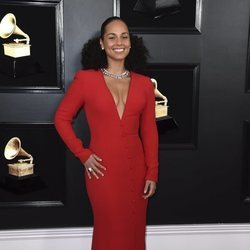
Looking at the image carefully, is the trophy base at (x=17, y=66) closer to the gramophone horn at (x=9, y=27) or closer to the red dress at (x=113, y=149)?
the gramophone horn at (x=9, y=27)

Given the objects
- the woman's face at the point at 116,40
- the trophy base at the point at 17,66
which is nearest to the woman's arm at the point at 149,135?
the woman's face at the point at 116,40

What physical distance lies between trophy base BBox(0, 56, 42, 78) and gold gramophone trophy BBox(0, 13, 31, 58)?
1.2 inches

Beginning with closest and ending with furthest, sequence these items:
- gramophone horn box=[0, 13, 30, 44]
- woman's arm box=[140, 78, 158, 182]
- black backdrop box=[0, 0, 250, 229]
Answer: woman's arm box=[140, 78, 158, 182], gramophone horn box=[0, 13, 30, 44], black backdrop box=[0, 0, 250, 229]

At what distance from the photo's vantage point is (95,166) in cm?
198

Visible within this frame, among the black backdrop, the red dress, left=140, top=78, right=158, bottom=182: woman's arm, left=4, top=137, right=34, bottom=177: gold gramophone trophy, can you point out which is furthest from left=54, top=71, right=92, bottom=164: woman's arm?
left=4, top=137, right=34, bottom=177: gold gramophone trophy

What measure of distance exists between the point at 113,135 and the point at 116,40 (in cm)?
46

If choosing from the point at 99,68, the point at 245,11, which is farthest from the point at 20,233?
the point at 245,11

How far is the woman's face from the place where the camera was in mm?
1949

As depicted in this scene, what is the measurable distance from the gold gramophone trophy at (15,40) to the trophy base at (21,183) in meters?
0.74

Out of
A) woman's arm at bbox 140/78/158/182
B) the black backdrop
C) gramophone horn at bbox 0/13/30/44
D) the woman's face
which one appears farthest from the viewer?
the black backdrop

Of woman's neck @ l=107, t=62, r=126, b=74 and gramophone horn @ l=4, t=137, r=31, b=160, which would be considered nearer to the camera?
woman's neck @ l=107, t=62, r=126, b=74

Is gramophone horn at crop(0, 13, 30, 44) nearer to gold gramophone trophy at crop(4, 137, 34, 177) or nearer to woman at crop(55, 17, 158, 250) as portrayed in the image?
woman at crop(55, 17, 158, 250)

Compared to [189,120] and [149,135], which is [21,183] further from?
[189,120]

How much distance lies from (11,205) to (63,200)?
12.7 inches
